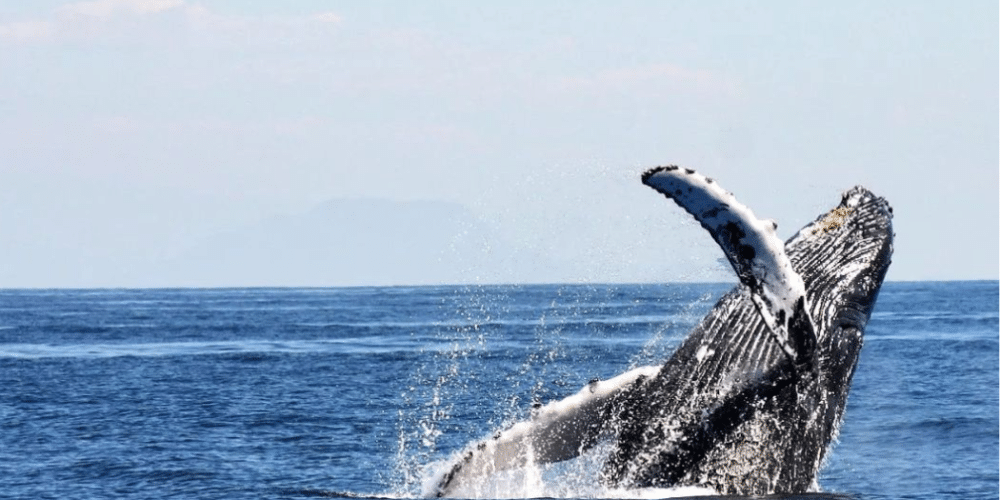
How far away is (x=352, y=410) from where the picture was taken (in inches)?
829

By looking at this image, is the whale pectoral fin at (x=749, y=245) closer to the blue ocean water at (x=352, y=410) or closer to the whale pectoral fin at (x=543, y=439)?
the whale pectoral fin at (x=543, y=439)

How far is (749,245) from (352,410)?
44.0 feet

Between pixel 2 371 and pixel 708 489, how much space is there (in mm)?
24185

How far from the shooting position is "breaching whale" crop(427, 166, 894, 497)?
953 cm

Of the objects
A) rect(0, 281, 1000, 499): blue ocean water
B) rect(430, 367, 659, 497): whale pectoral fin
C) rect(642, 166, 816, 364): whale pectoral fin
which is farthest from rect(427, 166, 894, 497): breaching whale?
rect(0, 281, 1000, 499): blue ocean water

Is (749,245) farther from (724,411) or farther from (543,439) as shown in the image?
(543,439)

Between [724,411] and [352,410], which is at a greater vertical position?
[724,411]

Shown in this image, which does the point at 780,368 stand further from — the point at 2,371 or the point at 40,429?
the point at 2,371

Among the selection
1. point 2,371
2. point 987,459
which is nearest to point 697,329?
point 987,459

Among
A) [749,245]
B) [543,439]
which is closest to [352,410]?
[543,439]

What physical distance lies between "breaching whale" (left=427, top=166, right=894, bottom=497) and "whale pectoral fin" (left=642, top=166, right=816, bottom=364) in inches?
18.2

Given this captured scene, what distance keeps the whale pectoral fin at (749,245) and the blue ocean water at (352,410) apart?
7.05 feet

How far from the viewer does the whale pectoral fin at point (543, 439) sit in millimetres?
9414

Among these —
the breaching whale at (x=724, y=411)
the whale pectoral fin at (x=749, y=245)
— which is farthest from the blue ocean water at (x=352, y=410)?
the whale pectoral fin at (x=749, y=245)
